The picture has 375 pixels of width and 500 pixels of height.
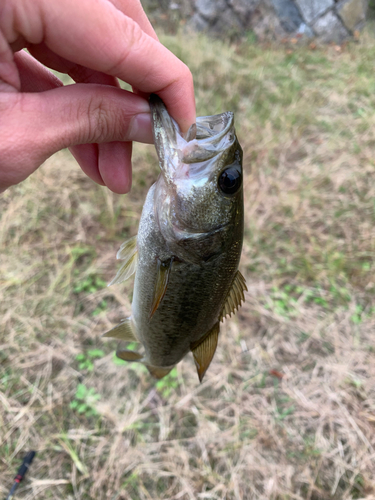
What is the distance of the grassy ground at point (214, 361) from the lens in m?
2.35

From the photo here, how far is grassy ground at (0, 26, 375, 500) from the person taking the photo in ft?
7.70

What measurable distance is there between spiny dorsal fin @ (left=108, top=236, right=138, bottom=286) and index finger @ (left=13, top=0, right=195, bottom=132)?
0.60 metres

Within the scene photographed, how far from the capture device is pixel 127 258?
5.04ft

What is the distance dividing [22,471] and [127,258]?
198 cm

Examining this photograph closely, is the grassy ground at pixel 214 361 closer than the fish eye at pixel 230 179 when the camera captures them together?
No

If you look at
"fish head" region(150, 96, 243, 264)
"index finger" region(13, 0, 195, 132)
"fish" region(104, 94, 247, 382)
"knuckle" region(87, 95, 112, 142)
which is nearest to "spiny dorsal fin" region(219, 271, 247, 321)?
"fish" region(104, 94, 247, 382)

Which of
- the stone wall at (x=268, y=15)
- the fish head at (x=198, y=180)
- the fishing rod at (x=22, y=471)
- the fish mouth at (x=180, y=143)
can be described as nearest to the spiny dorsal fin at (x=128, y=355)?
the fish head at (x=198, y=180)

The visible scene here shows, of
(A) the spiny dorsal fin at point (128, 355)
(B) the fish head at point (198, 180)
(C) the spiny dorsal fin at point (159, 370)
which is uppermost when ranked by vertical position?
(B) the fish head at point (198, 180)

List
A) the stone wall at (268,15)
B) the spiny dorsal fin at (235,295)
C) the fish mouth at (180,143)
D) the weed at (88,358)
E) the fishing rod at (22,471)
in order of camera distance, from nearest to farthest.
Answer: the fish mouth at (180,143), the spiny dorsal fin at (235,295), the fishing rod at (22,471), the weed at (88,358), the stone wall at (268,15)

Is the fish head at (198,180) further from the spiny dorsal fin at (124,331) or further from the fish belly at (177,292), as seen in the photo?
the spiny dorsal fin at (124,331)

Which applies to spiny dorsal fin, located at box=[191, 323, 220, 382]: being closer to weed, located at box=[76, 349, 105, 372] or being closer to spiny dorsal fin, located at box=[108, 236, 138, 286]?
spiny dorsal fin, located at box=[108, 236, 138, 286]

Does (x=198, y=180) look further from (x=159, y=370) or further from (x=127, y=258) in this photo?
(x=159, y=370)

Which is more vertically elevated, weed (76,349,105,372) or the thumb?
the thumb

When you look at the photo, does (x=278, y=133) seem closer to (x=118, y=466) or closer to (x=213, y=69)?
(x=213, y=69)
